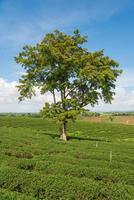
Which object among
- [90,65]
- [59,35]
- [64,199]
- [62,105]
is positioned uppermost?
[59,35]

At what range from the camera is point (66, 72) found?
50.3 metres

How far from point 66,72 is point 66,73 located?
17 centimetres

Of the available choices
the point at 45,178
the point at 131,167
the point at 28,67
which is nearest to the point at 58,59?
the point at 28,67

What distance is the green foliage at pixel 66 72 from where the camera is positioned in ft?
161

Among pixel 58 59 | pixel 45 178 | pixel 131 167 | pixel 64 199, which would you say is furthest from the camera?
pixel 58 59

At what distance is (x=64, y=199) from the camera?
15.6 metres

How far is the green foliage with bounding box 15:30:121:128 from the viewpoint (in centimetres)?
4894

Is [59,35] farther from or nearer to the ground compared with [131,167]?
farther from the ground

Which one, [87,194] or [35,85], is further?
[35,85]

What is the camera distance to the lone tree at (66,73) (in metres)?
48.9

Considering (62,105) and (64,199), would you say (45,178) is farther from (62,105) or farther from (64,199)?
(62,105)

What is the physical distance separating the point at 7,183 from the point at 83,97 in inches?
1332

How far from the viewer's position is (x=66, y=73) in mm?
50469

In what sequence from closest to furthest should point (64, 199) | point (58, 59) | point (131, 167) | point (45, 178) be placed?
point (64, 199), point (45, 178), point (131, 167), point (58, 59)
